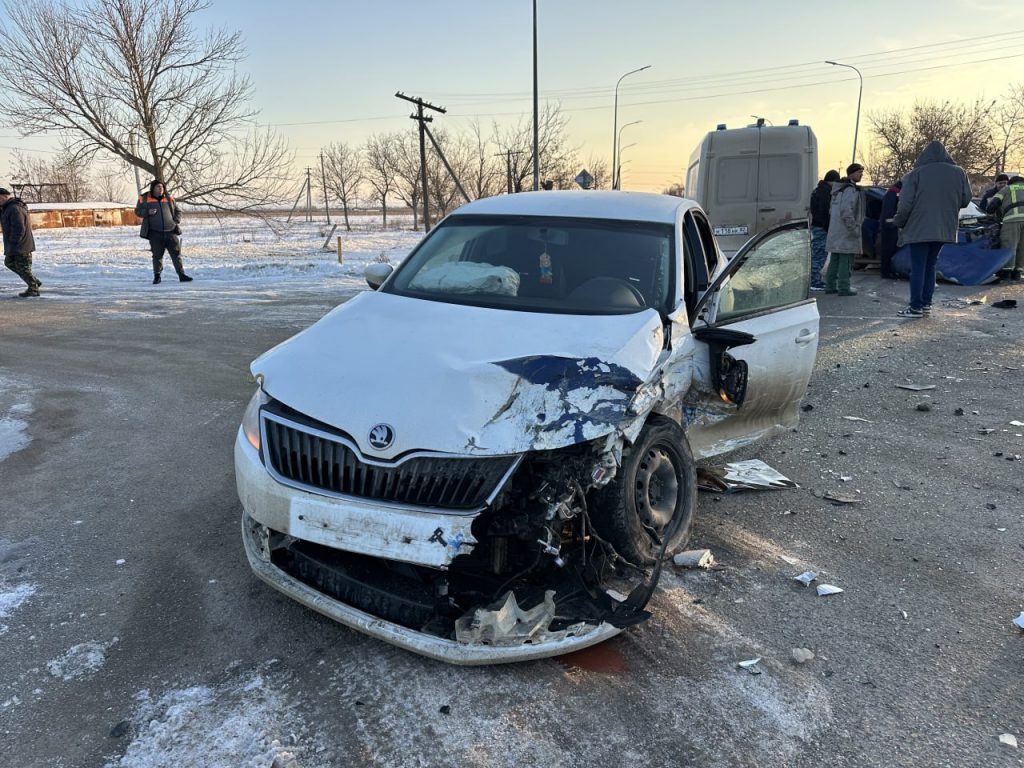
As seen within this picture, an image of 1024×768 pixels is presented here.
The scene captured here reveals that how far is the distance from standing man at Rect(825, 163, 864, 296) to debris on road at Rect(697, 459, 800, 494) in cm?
785

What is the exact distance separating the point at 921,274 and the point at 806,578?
8261 mm

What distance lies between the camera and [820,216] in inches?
483

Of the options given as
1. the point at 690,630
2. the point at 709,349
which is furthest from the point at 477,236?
the point at 690,630

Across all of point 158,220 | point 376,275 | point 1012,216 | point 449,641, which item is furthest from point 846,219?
point 158,220

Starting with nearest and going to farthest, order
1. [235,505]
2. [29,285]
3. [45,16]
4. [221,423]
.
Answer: [235,505]
[221,423]
[29,285]
[45,16]

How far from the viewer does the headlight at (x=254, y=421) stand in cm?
300

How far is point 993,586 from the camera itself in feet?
10.8

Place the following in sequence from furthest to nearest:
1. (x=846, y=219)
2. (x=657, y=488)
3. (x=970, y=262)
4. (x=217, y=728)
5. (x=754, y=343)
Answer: (x=970, y=262) < (x=846, y=219) < (x=754, y=343) < (x=657, y=488) < (x=217, y=728)

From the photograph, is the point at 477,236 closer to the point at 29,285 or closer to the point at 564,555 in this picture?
the point at 564,555

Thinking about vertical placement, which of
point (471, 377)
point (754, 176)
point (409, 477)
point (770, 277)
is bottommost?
point (409, 477)

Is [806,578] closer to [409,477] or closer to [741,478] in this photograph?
[741,478]

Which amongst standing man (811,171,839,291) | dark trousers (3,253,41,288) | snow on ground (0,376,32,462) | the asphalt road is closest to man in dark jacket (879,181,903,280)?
standing man (811,171,839,291)

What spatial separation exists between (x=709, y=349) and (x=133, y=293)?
43.6 feet

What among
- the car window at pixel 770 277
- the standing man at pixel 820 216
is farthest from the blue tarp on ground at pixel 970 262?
the car window at pixel 770 277
